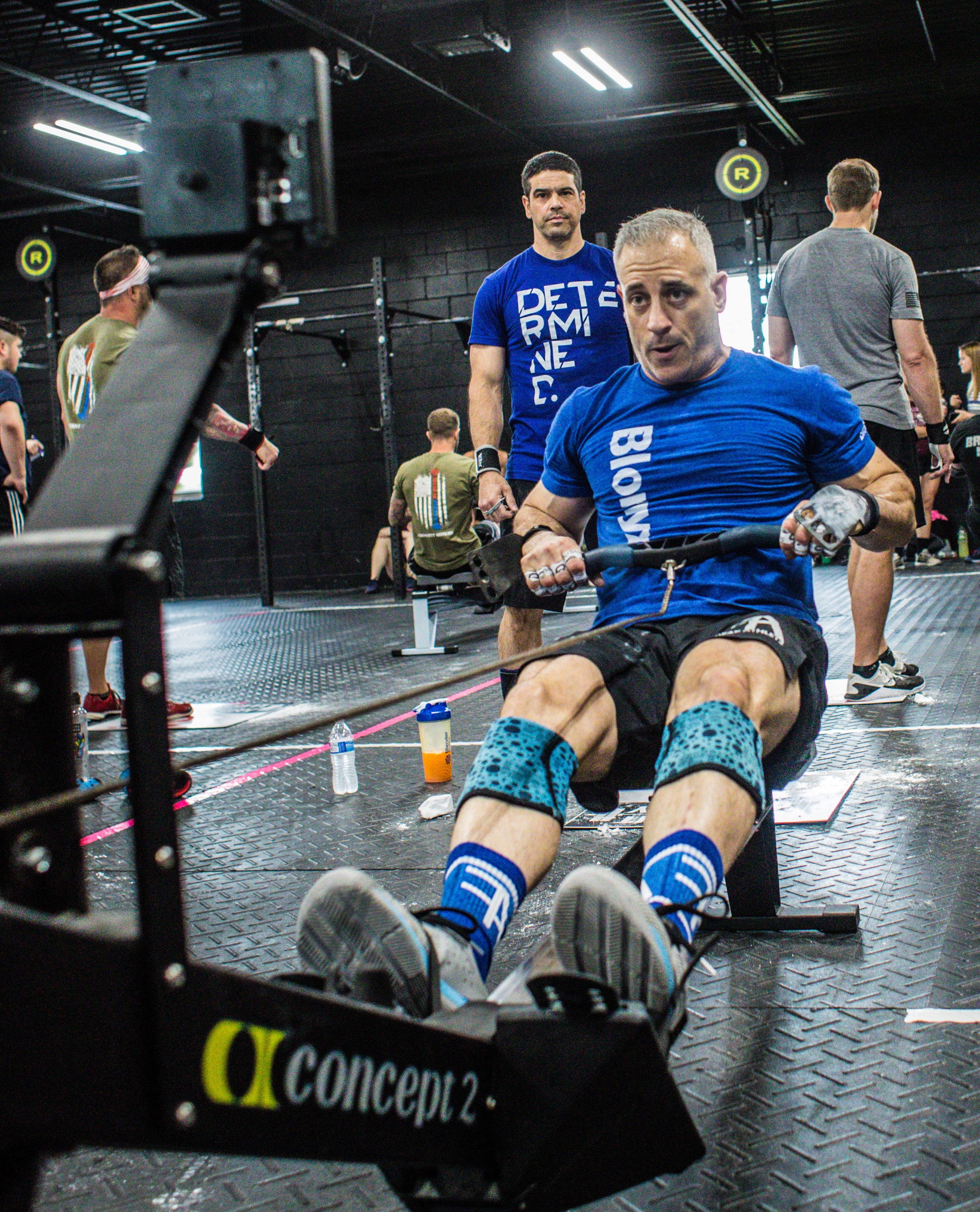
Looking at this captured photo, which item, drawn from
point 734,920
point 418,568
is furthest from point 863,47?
point 734,920

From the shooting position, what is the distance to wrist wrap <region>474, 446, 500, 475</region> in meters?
3.03

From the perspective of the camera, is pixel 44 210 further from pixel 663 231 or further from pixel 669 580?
pixel 669 580

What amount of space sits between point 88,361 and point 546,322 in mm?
1529

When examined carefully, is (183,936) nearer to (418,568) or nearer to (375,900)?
(375,900)

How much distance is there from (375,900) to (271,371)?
11.1m

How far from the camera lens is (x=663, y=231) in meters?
1.69

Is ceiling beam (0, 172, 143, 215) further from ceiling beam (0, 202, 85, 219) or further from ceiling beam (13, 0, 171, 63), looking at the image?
ceiling beam (13, 0, 171, 63)

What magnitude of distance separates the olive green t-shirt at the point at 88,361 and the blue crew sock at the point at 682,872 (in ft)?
9.02

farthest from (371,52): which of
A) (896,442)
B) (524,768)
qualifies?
(524,768)

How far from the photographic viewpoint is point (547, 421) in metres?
3.04

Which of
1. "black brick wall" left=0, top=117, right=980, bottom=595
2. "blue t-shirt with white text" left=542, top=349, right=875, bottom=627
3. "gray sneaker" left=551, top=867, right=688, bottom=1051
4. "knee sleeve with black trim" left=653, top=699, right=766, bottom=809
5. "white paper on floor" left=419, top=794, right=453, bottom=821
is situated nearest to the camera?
"gray sneaker" left=551, top=867, right=688, bottom=1051

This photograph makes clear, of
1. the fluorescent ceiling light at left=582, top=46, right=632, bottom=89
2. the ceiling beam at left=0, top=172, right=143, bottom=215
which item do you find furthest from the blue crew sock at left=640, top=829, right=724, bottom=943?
the ceiling beam at left=0, top=172, right=143, bottom=215

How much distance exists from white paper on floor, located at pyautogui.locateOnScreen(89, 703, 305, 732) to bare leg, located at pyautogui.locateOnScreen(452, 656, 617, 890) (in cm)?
267

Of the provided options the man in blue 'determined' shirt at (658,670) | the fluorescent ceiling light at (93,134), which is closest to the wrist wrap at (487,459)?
the man in blue 'determined' shirt at (658,670)
